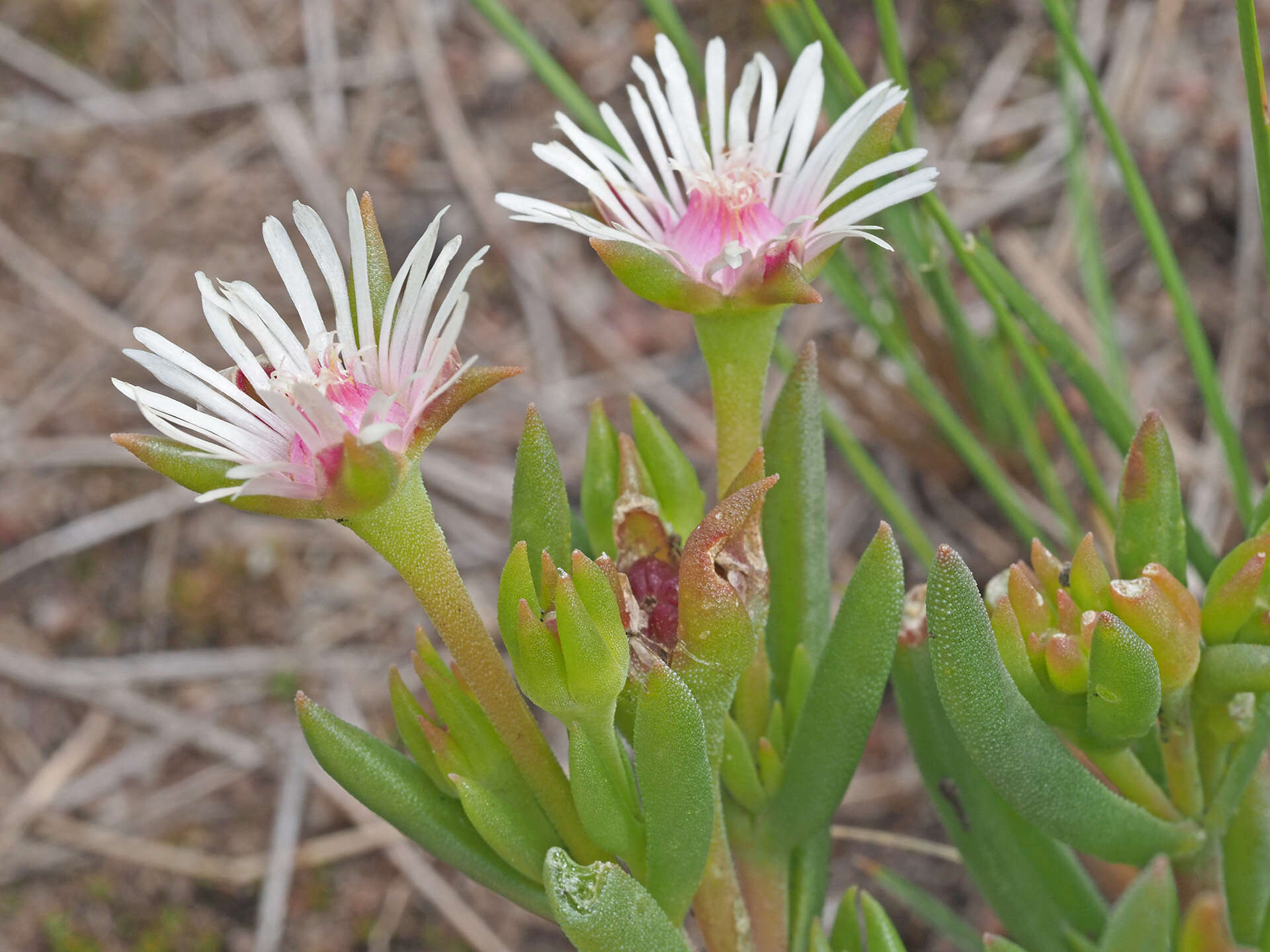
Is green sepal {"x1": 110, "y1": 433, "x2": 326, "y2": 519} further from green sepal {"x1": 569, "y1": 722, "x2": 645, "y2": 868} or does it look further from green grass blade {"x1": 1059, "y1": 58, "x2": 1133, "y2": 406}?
green grass blade {"x1": 1059, "y1": 58, "x2": 1133, "y2": 406}

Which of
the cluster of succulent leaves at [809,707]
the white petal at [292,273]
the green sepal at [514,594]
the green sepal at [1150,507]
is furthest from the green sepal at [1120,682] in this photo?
the white petal at [292,273]

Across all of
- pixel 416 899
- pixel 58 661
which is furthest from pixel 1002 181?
pixel 58 661

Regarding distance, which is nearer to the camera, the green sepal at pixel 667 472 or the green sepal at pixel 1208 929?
the green sepal at pixel 1208 929

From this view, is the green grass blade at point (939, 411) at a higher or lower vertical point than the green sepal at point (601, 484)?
higher

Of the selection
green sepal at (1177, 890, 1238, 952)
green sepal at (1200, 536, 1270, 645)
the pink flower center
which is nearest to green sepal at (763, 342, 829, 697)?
the pink flower center

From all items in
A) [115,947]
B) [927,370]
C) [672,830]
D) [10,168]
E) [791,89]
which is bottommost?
[672,830]

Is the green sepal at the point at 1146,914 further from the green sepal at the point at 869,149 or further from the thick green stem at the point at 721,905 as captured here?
the green sepal at the point at 869,149

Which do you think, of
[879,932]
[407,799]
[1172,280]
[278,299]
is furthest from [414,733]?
[278,299]

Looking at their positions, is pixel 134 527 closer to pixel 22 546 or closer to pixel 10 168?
pixel 22 546
